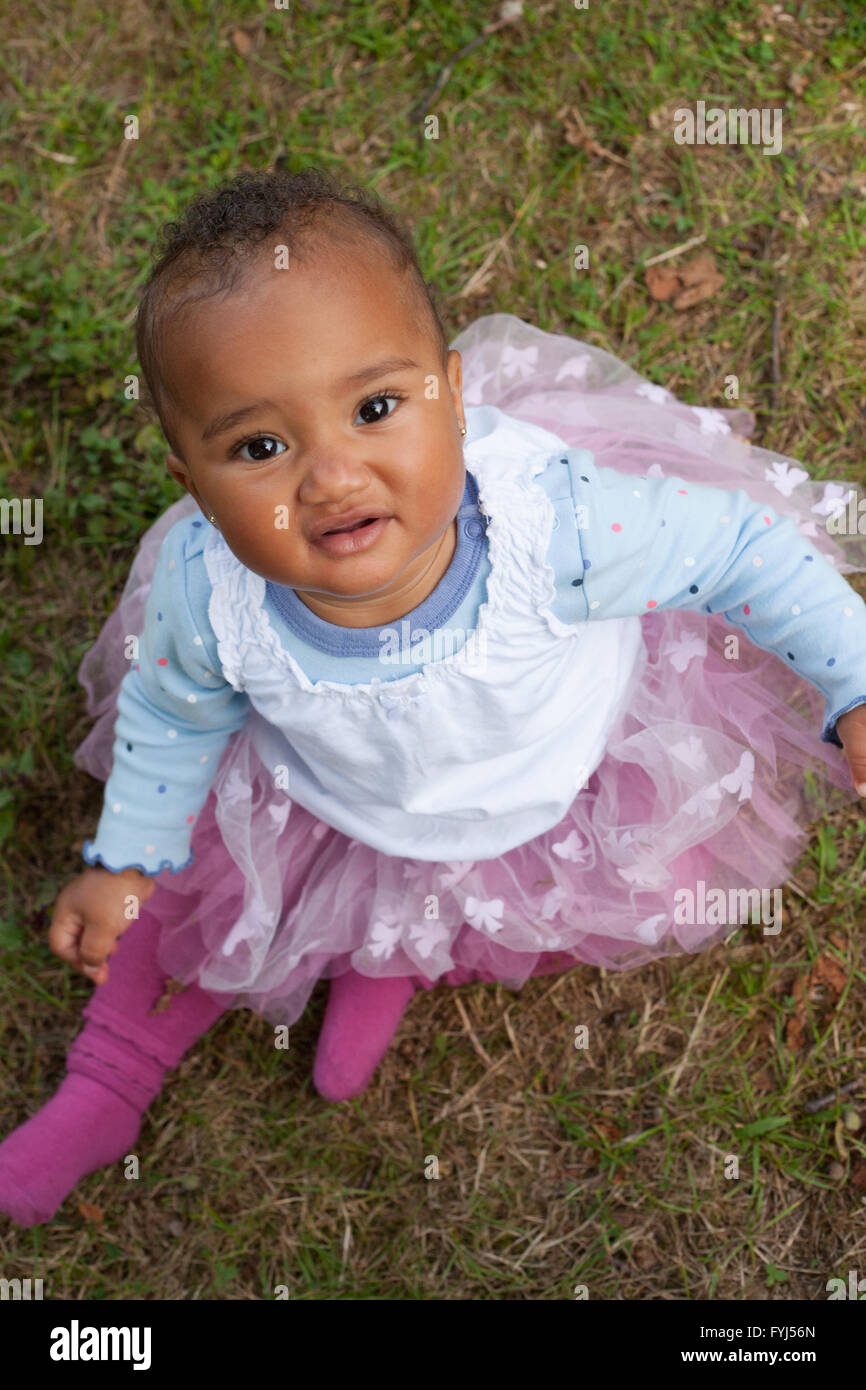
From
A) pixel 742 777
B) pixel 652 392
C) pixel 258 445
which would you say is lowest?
pixel 742 777

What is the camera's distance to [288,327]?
1492 millimetres

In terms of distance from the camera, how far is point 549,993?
2473 millimetres

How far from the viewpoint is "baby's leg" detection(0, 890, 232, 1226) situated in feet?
7.60

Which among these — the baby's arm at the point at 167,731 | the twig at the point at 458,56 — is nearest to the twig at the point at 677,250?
the twig at the point at 458,56

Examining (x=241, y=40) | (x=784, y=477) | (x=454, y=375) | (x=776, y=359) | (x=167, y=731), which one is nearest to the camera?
(x=454, y=375)

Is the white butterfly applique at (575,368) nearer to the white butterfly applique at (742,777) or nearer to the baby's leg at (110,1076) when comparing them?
the white butterfly applique at (742,777)

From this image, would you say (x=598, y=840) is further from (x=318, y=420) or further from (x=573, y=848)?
(x=318, y=420)

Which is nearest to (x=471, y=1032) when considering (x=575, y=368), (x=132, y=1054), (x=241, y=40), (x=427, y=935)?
(x=427, y=935)

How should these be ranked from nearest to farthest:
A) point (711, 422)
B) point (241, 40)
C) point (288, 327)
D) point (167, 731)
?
point (288, 327)
point (167, 731)
point (711, 422)
point (241, 40)

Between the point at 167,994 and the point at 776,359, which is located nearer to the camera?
the point at 167,994

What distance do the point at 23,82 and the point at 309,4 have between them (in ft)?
2.37

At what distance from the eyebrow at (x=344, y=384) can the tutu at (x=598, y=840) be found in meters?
0.72

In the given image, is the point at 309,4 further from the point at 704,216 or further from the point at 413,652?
the point at 413,652

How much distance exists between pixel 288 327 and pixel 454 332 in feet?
4.26
